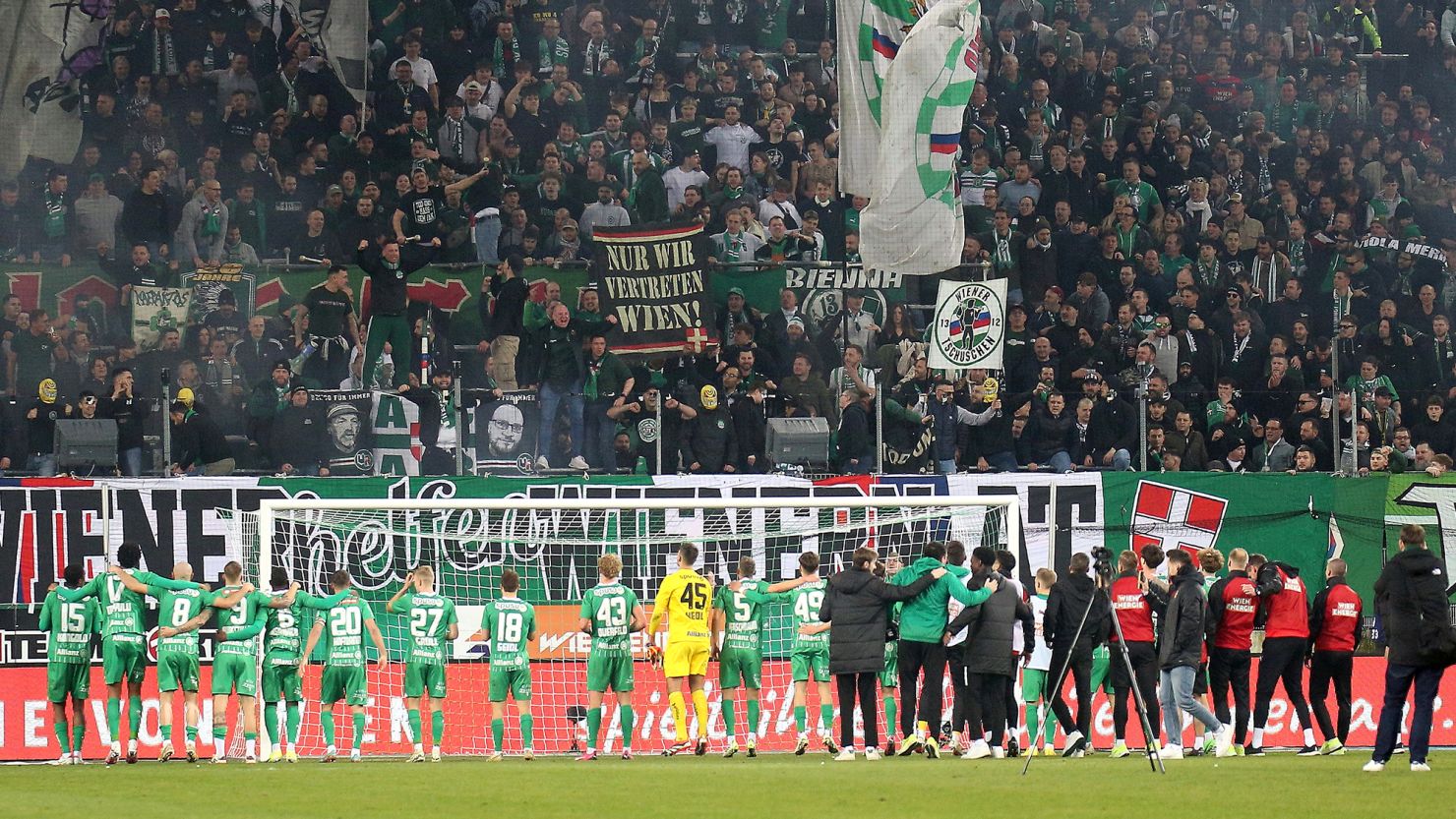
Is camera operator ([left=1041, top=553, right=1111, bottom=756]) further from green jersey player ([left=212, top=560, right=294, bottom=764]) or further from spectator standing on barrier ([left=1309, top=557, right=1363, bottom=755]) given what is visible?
green jersey player ([left=212, top=560, right=294, bottom=764])

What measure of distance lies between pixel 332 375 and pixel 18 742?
572cm

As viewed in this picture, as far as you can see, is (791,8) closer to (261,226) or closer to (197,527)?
(261,226)

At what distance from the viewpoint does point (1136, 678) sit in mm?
16266

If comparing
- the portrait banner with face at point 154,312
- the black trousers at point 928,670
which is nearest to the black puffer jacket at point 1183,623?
the black trousers at point 928,670

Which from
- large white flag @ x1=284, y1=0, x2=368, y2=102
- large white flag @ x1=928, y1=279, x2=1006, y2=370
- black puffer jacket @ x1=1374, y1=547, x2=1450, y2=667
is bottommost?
black puffer jacket @ x1=1374, y1=547, x2=1450, y2=667

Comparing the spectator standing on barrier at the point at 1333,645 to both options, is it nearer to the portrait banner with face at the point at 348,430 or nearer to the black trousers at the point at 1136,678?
the black trousers at the point at 1136,678

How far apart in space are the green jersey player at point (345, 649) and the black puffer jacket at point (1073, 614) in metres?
5.60

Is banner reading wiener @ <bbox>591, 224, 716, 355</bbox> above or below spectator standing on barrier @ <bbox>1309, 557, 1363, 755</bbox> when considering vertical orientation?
above

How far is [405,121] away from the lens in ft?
80.5

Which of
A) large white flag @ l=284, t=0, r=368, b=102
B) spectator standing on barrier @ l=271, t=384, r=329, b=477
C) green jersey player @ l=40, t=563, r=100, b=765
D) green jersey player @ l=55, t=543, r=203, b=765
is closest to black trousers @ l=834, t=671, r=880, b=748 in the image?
green jersey player @ l=55, t=543, r=203, b=765

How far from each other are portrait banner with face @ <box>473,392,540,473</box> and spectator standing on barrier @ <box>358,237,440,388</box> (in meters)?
1.92

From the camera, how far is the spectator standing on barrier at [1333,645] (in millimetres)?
16609

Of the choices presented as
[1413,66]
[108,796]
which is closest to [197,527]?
[108,796]

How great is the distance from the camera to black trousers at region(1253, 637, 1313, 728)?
54.7ft
